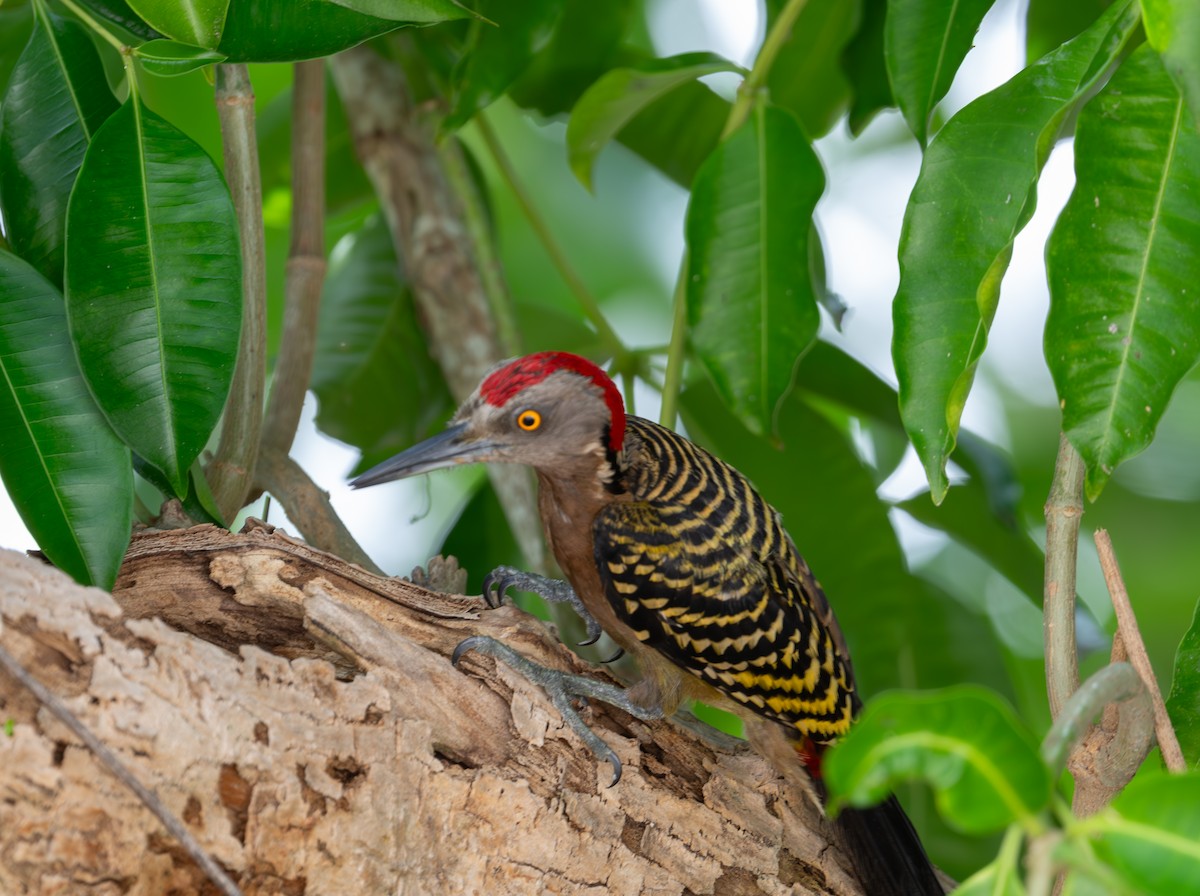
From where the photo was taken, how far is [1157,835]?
788 mm

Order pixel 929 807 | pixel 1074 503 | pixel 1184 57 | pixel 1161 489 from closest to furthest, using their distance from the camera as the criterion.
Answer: pixel 1184 57 < pixel 1074 503 < pixel 929 807 < pixel 1161 489

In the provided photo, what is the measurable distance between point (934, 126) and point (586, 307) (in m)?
1.39

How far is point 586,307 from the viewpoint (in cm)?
262

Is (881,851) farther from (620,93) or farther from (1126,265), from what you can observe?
(620,93)

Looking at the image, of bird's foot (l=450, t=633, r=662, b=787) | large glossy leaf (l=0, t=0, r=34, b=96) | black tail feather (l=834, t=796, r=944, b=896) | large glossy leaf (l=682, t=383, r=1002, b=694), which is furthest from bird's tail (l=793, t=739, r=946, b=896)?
large glossy leaf (l=0, t=0, r=34, b=96)

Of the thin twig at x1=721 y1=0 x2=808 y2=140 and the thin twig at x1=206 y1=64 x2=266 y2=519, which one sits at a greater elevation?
the thin twig at x1=721 y1=0 x2=808 y2=140

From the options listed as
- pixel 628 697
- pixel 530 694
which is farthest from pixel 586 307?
pixel 530 694

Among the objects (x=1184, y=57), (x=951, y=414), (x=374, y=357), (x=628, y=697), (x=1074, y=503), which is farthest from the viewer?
(x=374, y=357)

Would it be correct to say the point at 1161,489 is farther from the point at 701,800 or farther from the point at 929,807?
the point at 701,800

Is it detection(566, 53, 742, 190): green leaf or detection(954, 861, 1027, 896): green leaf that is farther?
detection(566, 53, 742, 190): green leaf

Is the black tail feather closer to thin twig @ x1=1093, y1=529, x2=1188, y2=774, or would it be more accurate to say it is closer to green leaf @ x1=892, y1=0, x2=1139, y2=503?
thin twig @ x1=1093, y1=529, x2=1188, y2=774

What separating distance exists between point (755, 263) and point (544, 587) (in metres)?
0.79

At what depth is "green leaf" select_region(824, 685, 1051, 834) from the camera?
780 mm

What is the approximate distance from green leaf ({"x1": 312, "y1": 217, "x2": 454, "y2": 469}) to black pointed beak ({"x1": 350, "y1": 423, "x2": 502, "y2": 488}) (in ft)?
2.38
